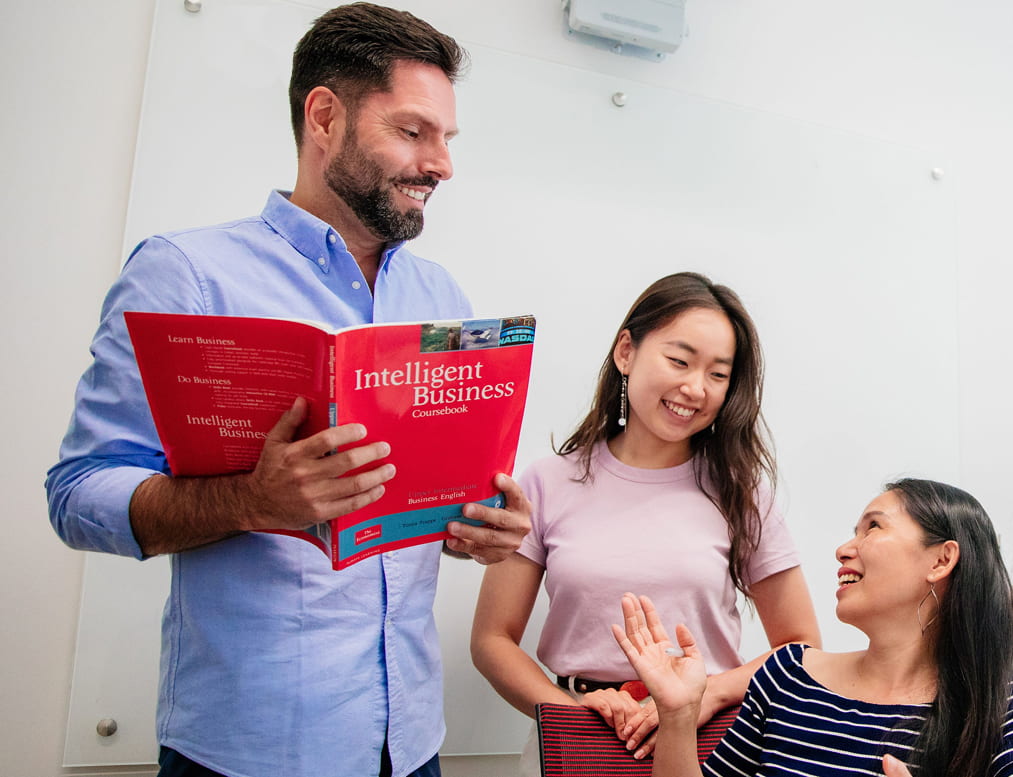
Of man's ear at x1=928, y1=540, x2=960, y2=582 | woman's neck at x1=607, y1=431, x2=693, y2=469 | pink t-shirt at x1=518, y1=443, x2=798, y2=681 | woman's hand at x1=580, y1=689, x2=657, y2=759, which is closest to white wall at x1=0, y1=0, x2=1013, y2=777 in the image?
pink t-shirt at x1=518, y1=443, x2=798, y2=681

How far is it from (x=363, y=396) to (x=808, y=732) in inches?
33.8

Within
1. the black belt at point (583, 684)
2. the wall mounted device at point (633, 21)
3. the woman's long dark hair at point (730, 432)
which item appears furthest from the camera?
the wall mounted device at point (633, 21)

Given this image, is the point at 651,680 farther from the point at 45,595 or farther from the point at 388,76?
the point at 45,595

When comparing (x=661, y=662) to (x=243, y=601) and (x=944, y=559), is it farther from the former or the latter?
(x=243, y=601)

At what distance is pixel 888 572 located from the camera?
53.0 inches

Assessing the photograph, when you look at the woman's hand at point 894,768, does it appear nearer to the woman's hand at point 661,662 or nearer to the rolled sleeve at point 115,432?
the woman's hand at point 661,662

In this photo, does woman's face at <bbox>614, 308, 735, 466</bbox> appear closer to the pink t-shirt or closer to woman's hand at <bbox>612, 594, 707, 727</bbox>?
the pink t-shirt

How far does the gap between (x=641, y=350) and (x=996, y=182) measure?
1.68 metres

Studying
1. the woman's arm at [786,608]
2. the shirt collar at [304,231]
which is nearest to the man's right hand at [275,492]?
the shirt collar at [304,231]

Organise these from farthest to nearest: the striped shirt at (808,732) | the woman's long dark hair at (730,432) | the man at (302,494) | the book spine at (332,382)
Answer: the woman's long dark hair at (730,432), the striped shirt at (808,732), the man at (302,494), the book spine at (332,382)

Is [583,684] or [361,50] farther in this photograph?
[583,684]

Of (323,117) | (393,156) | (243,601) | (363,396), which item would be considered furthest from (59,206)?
(363,396)

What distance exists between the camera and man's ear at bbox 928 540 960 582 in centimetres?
132

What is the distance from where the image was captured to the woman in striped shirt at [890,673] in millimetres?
1203
